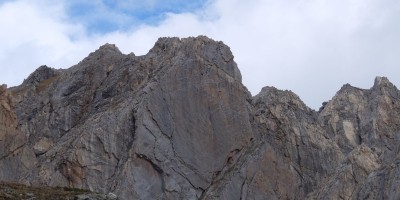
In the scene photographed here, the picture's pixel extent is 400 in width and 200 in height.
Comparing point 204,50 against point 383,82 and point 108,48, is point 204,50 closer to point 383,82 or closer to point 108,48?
point 108,48

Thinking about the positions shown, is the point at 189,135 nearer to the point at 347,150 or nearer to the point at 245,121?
the point at 245,121

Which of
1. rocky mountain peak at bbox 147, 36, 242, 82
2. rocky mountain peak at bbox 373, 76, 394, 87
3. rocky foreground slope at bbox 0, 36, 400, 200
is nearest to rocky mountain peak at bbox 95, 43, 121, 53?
rocky foreground slope at bbox 0, 36, 400, 200

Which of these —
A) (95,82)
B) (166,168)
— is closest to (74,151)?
(166,168)

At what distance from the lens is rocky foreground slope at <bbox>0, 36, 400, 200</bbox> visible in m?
111

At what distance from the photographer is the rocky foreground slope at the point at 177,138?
11138cm

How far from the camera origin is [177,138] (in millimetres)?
117312

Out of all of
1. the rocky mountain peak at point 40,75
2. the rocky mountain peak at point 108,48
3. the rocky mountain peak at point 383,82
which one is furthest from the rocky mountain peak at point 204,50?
the rocky mountain peak at point 383,82

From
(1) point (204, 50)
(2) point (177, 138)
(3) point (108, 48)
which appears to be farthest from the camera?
(3) point (108, 48)

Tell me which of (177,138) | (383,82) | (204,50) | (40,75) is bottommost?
(177,138)

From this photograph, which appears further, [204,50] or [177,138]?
[204,50]

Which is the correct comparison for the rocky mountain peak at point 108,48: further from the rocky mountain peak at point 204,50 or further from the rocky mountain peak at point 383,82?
the rocky mountain peak at point 383,82

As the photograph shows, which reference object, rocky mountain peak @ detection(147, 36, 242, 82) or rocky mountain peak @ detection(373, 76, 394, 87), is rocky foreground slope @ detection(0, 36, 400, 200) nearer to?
rocky mountain peak @ detection(147, 36, 242, 82)

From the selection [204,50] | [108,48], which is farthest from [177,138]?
[108,48]

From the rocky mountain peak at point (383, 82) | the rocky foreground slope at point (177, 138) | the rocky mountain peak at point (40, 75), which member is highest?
the rocky mountain peak at point (383, 82)
